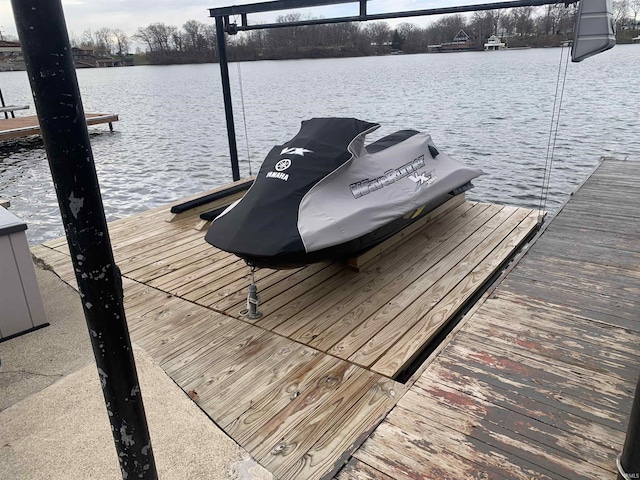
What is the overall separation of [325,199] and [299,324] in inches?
41.5

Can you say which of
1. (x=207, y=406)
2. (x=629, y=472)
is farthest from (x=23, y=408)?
(x=629, y=472)

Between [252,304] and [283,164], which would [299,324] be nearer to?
[252,304]

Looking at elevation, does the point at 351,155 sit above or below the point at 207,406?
above

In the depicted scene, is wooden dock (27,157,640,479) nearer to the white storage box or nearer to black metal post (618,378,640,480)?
black metal post (618,378,640,480)

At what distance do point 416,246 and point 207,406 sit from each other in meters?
2.99

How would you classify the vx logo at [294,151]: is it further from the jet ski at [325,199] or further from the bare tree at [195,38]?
the bare tree at [195,38]

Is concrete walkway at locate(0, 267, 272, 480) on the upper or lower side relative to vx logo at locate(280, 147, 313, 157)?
lower

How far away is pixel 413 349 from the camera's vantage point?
10.8ft

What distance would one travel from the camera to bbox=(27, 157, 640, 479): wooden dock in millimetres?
2281

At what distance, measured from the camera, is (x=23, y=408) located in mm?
2621

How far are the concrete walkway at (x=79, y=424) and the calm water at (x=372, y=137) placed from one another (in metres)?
5.40

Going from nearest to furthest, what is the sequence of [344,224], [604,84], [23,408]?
[23,408] < [344,224] < [604,84]

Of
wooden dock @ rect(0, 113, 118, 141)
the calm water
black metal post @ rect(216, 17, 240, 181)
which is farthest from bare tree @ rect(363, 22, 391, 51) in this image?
black metal post @ rect(216, 17, 240, 181)

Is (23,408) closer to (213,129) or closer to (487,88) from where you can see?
(213,129)
